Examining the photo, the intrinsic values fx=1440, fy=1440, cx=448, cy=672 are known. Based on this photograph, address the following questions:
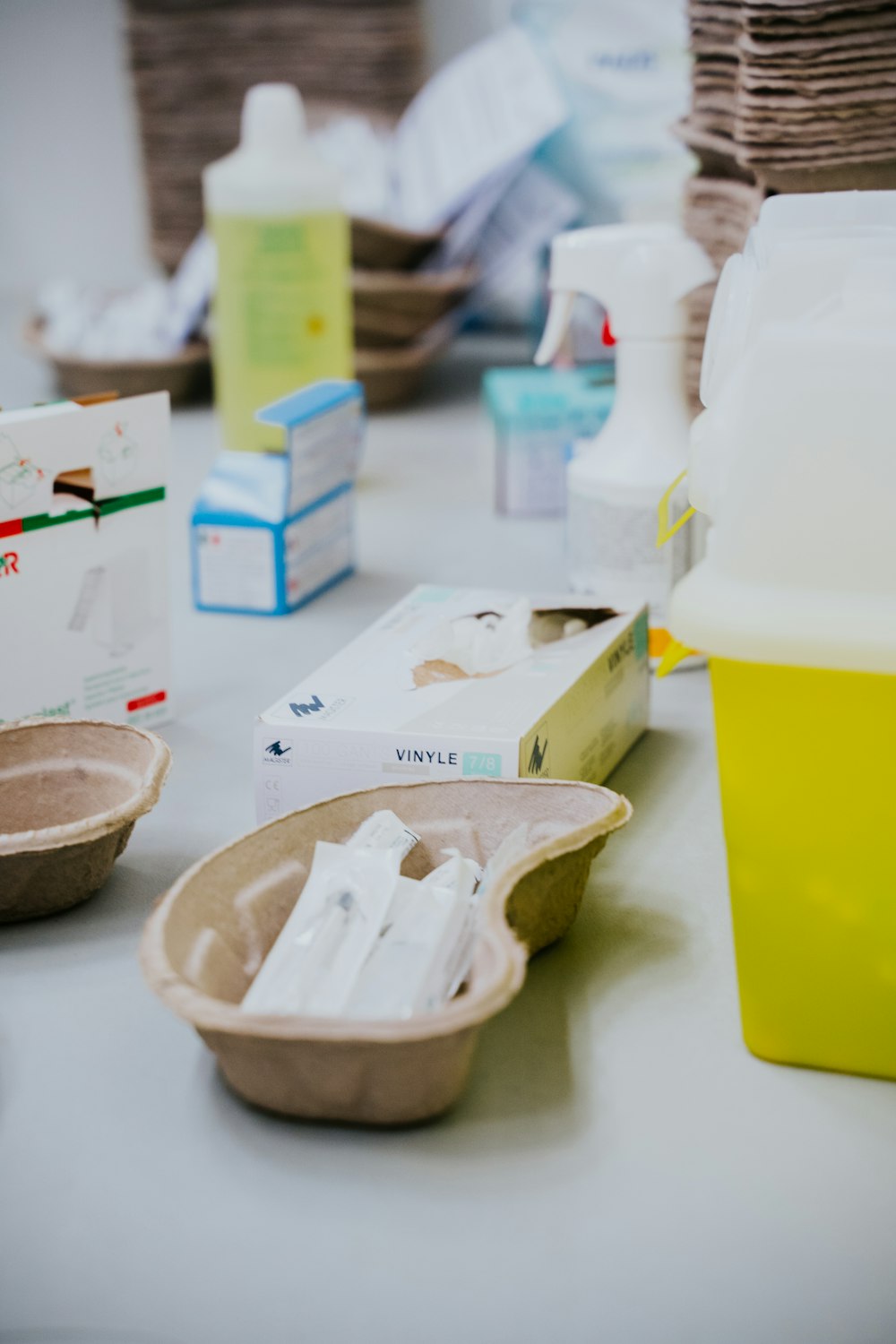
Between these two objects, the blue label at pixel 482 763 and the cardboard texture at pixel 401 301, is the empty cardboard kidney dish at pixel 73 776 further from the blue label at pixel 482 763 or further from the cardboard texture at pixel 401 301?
the cardboard texture at pixel 401 301

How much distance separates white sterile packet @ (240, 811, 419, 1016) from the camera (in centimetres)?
41

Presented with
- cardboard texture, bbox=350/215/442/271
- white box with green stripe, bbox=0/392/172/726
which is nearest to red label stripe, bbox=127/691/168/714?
white box with green stripe, bbox=0/392/172/726

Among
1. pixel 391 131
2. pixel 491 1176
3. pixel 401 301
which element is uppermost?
pixel 391 131

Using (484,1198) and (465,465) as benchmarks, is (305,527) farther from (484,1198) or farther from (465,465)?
(484,1198)

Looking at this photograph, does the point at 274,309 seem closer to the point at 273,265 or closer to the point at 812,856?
the point at 273,265

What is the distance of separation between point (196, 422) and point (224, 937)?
0.91 m

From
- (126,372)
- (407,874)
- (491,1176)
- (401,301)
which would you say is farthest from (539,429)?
(491,1176)

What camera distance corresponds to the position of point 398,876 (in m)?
0.46

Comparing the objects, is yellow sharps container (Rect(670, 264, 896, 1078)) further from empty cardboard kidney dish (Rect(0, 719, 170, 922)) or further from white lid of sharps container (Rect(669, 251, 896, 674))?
empty cardboard kidney dish (Rect(0, 719, 170, 922))

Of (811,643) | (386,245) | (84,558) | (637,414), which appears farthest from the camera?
(386,245)

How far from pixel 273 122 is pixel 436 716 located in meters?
0.61

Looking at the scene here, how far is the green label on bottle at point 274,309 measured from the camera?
1023mm

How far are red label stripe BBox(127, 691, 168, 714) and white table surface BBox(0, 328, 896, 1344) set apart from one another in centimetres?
13

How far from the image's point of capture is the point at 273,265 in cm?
103
